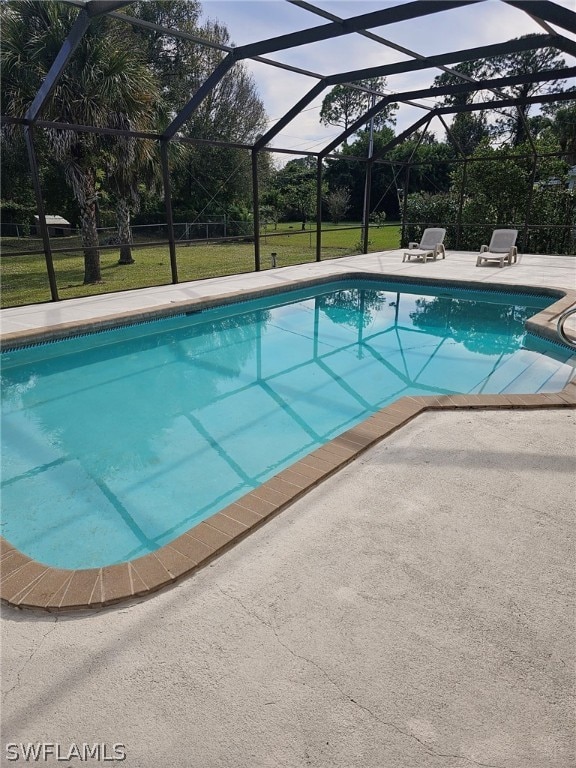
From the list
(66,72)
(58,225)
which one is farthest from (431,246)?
(58,225)

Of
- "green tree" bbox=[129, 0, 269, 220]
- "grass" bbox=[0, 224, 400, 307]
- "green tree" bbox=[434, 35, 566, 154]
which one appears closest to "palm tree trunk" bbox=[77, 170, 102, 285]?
"grass" bbox=[0, 224, 400, 307]

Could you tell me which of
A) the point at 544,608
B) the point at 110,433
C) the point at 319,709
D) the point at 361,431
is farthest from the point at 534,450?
the point at 110,433

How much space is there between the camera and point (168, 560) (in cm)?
222

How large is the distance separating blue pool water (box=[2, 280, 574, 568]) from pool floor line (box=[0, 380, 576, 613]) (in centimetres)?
73

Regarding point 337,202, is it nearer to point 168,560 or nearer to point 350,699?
point 168,560

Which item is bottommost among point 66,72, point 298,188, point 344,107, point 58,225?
point 58,225

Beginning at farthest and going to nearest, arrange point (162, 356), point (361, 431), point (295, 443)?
point (162, 356) < point (295, 443) < point (361, 431)

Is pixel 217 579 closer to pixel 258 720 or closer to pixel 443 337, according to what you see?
pixel 258 720

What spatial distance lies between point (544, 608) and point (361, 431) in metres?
1.62

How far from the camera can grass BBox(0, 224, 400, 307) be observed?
1027 centimetres

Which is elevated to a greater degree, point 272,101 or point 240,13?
point 272,101

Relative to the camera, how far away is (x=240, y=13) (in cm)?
594

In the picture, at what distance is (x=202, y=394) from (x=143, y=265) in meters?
9.62

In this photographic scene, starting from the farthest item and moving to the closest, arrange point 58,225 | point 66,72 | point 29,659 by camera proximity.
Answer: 1. point 58,225
2. point 66,72
3. point 29,659
